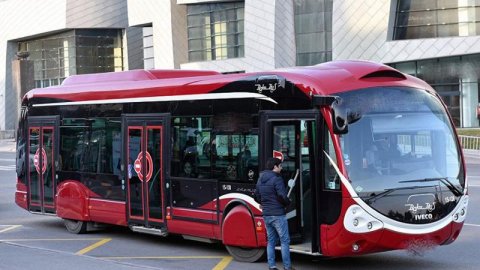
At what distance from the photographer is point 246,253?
12.1 metres

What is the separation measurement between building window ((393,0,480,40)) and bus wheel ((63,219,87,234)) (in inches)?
1621

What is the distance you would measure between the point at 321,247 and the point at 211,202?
7.73ft

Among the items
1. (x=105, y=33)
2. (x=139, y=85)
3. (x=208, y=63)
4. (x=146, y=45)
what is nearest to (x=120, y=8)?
(x=105, y=33)

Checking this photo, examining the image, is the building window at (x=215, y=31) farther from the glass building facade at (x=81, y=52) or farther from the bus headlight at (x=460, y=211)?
the bus headlight at (x=460, y=211)

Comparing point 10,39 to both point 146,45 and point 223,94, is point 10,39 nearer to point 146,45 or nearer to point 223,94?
point 146,45

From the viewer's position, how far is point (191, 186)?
1300 centimetres

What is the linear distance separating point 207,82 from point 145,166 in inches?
78.4

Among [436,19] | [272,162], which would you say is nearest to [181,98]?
[272,162]

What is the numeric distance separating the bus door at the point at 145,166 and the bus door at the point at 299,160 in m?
2.67

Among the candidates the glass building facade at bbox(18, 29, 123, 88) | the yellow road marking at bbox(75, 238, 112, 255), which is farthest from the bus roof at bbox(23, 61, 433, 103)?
the glass building facade at bbox(18, 29, 123, 88)

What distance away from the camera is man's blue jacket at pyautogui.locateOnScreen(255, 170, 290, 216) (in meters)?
10.6

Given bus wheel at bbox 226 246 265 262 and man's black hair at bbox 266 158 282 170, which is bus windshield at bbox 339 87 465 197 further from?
bus wheel at bbox 226 246 265 262

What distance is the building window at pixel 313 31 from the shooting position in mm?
59969

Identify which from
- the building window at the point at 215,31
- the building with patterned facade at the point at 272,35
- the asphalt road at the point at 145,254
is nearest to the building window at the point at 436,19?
the building with patterned facade at the point at 272,35
